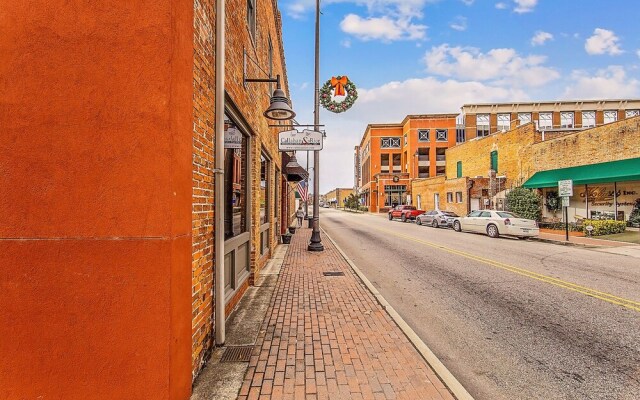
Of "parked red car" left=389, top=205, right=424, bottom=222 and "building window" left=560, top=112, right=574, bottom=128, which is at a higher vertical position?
"building window" left=560, top=112, right=574, bottom=128

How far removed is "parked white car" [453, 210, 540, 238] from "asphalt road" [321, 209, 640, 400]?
6.02m

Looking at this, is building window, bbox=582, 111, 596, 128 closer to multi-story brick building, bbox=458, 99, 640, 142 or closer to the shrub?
multi-story brick building, bbox=458, 99, 640, 142

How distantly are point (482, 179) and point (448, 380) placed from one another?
97.1 ft

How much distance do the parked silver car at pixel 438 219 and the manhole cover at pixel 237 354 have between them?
21.8 m

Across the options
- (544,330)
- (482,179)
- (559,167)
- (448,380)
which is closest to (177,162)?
(448,380)

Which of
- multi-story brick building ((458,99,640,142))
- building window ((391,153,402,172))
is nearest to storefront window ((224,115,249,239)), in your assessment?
multi-story brick building ((458,99,640,142))

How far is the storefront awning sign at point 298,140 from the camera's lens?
9086mm

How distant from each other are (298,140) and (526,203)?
21.0 metres

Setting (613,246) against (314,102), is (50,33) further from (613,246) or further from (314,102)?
(613,246)

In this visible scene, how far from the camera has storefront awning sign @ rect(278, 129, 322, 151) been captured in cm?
909

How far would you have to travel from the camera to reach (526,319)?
17.1ft

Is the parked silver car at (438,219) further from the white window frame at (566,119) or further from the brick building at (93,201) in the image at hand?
the white window frame at (566,119)

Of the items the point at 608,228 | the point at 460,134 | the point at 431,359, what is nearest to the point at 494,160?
the point at 608,228

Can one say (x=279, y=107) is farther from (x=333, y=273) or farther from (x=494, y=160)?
(x=494, y=160)
